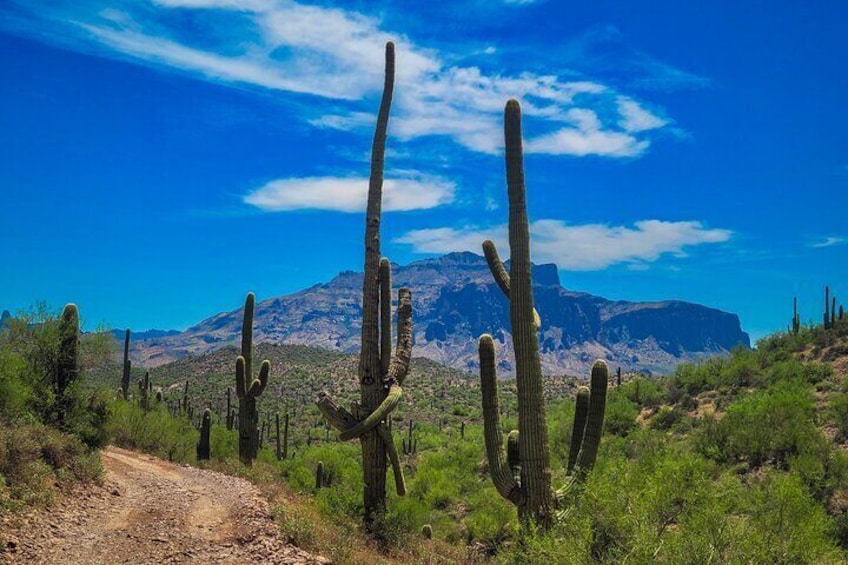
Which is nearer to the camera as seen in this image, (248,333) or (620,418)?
(248,333)

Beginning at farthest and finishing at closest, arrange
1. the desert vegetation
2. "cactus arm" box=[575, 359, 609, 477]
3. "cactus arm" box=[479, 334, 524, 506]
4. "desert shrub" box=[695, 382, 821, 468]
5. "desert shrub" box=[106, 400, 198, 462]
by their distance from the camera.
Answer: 1. "desert shrub" box=[106, 400, 198, 462]
2. "desert shrub" box=[695, 382, 821, 468]
3. "cactus arm" box=[575, 359, 609, 477]
4. "cactus arm" box=[479, 334, 524, 506]
5. the desert vegetation

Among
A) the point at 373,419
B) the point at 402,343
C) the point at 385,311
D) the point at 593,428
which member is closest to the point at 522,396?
the point at 593,428

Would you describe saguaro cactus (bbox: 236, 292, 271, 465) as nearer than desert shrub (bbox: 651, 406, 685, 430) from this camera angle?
Yes

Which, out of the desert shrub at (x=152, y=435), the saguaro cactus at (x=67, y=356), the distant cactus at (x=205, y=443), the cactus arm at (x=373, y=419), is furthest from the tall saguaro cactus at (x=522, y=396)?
the desert shrub at (x=152, y=435)

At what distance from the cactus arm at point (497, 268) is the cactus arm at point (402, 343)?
7.62ft

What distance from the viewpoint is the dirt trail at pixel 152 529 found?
10.7 metres

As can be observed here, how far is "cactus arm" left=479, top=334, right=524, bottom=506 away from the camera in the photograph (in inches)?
433

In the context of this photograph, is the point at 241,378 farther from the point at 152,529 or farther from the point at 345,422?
the point at 152,529

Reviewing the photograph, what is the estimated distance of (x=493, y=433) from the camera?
1160 centimetres

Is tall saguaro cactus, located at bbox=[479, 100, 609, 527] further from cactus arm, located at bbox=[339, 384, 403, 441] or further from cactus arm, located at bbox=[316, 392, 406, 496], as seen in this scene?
cactus arm, located at bbox=[316, 392, 406, 496]

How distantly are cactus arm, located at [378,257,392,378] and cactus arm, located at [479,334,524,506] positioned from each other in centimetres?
237

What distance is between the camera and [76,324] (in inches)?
666

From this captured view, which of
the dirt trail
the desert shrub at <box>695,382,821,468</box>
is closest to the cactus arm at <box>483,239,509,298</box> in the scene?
the dirt trail

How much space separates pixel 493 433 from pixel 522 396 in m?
1.06
